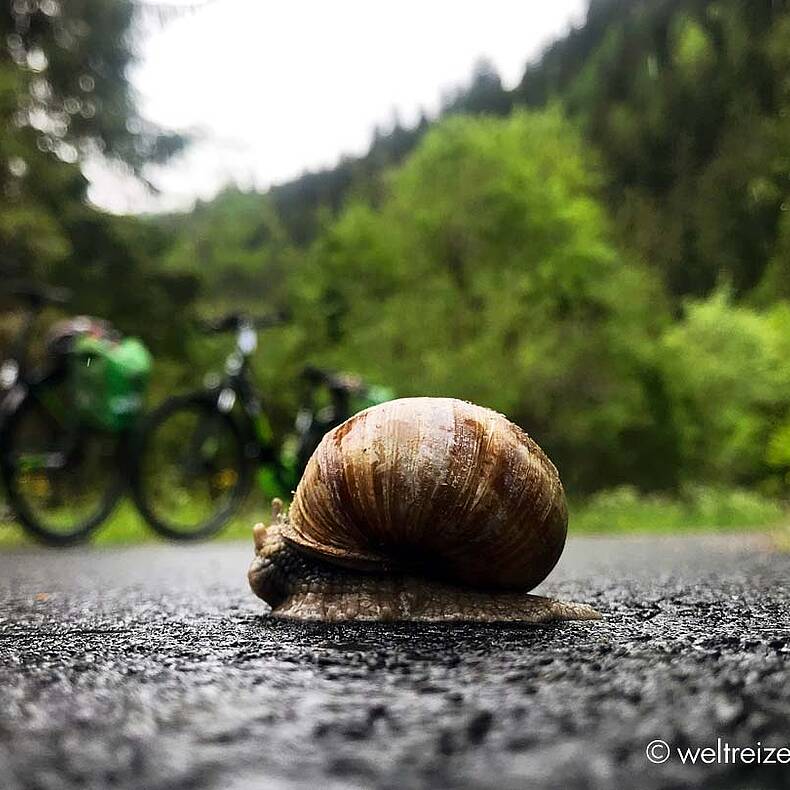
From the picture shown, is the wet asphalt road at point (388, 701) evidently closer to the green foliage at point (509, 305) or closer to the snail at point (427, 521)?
the snail at point (427, 521)

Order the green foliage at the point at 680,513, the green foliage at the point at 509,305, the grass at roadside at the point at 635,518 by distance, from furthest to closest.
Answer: the green foliage at the point at 509,305 → the green foliage at the point at 680,513 → the grass at roadside at the point at 635,518

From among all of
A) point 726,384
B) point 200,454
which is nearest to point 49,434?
point 200,454

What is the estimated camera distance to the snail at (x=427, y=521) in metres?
1.67

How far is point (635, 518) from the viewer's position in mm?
10711

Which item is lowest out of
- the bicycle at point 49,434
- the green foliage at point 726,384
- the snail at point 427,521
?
the snail at point 427,521

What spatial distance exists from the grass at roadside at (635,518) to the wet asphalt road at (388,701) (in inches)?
145

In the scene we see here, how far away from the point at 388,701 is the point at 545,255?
51.0ft

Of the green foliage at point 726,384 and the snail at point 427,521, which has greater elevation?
the green foliage at point 726,384

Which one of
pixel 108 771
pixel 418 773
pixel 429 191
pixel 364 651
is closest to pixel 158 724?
pixel 108 771

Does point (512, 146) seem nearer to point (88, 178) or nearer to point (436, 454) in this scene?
point (88, 178)

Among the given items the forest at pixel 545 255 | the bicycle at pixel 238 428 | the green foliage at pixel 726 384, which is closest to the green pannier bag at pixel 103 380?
the bicycle at pixel 238 428

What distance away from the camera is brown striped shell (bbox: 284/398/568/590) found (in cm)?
167

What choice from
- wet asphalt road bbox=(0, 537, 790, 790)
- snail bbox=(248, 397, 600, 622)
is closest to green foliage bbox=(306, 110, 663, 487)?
snail bbox=(248, 397, 600, 622)

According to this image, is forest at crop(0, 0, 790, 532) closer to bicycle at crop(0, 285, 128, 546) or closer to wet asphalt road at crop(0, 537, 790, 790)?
bicycle at crop(0, 285, 128, 546)
